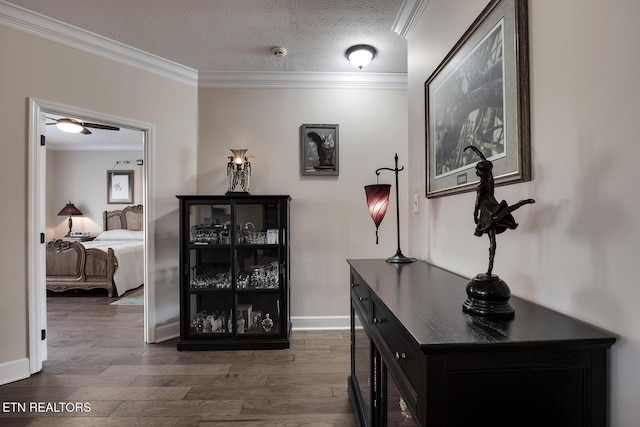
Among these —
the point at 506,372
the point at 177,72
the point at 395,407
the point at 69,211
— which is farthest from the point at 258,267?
the point at 69,211

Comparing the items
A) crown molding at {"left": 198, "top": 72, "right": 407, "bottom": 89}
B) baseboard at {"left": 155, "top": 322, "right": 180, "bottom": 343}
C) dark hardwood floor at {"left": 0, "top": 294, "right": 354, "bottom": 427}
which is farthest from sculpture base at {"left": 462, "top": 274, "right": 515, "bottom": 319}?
baseboard at {"left": 155, "top": 322, "right": 180, "bottom": 343}

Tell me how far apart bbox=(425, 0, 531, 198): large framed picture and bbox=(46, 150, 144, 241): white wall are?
6371 millimetres

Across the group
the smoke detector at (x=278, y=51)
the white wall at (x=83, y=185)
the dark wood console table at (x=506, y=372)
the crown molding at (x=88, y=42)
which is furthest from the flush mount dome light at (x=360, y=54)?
the white wall at (x=83, y=185)

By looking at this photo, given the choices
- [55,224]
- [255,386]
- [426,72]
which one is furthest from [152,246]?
[55,224]

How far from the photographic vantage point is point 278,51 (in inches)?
106

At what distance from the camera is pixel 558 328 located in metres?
0.77

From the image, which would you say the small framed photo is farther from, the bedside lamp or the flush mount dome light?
the flush mount dome light

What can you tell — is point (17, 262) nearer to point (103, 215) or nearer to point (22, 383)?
point (22, 383)

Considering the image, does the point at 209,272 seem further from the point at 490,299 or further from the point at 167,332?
the point at 490,299

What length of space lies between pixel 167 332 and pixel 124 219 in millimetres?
4115

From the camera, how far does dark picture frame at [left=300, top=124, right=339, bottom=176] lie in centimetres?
316

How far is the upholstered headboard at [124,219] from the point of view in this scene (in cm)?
599

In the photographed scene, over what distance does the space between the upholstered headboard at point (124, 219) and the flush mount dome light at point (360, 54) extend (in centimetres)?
525

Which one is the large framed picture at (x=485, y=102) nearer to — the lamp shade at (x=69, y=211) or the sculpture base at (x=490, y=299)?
the sculpture base at (x=490, y=299)
